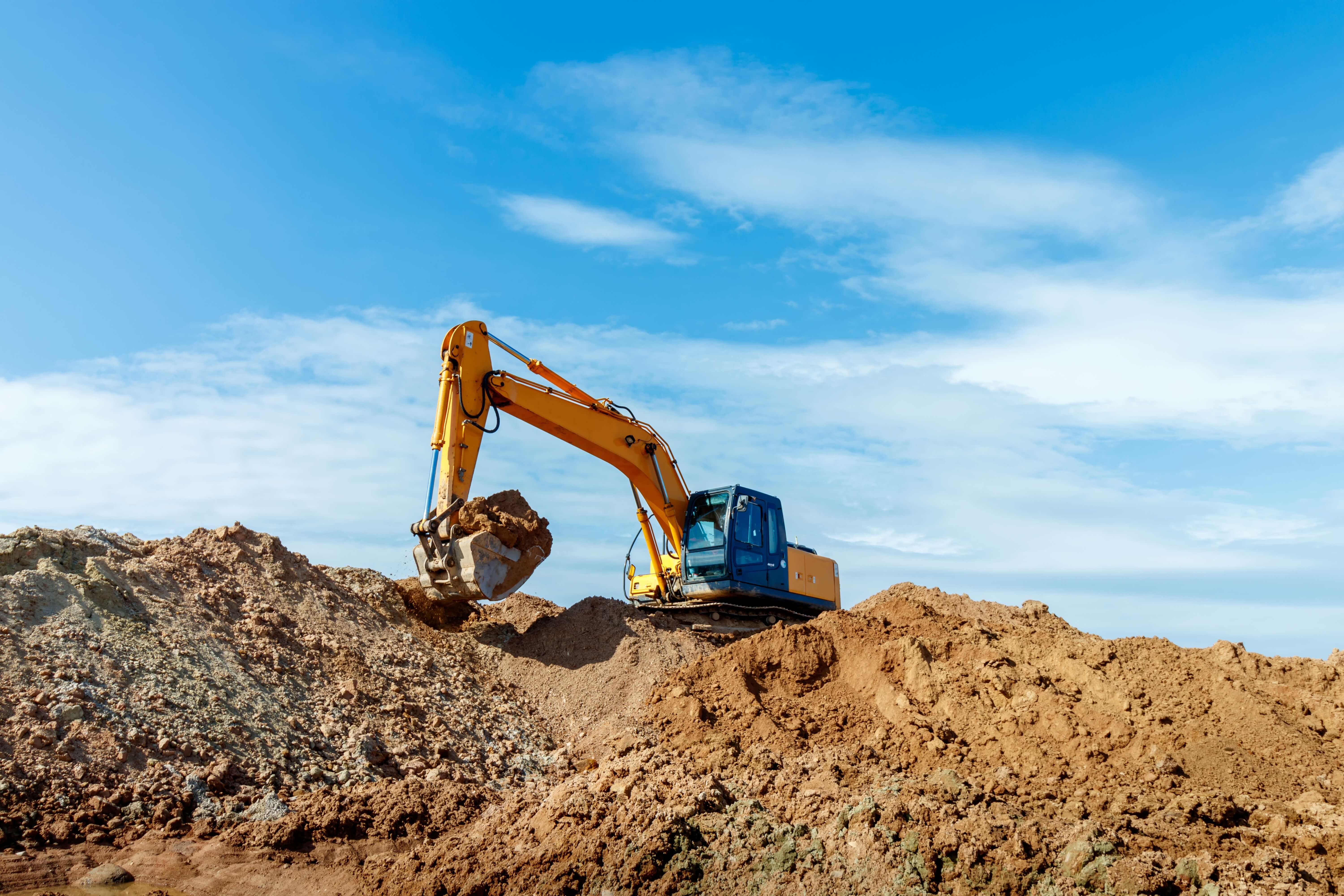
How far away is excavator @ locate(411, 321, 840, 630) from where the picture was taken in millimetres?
12469

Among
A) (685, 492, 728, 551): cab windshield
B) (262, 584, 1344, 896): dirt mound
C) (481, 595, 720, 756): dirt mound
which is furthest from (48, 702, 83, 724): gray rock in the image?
(685, 492, 728, 551): cab windshield

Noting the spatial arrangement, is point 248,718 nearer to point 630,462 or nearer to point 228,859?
point 228,859

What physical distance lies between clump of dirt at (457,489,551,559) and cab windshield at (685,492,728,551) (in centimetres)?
269

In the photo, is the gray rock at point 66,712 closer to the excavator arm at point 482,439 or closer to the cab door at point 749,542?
the excavator arm at point 482,439

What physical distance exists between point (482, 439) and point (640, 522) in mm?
3618

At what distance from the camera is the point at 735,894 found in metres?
7.44

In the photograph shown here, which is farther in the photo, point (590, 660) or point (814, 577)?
point (814, 577)

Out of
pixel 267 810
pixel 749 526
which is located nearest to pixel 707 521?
pixel 749 526

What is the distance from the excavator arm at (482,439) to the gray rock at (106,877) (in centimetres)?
529

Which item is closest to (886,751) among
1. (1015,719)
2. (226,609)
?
(1015,719)

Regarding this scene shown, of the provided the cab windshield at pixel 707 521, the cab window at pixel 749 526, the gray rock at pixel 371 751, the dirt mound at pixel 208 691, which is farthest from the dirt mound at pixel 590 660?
the gray rock at pixel 371 751

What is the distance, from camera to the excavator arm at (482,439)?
487 inches

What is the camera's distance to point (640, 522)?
1570 cm

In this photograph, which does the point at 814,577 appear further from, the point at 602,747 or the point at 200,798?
the point at 200,798
